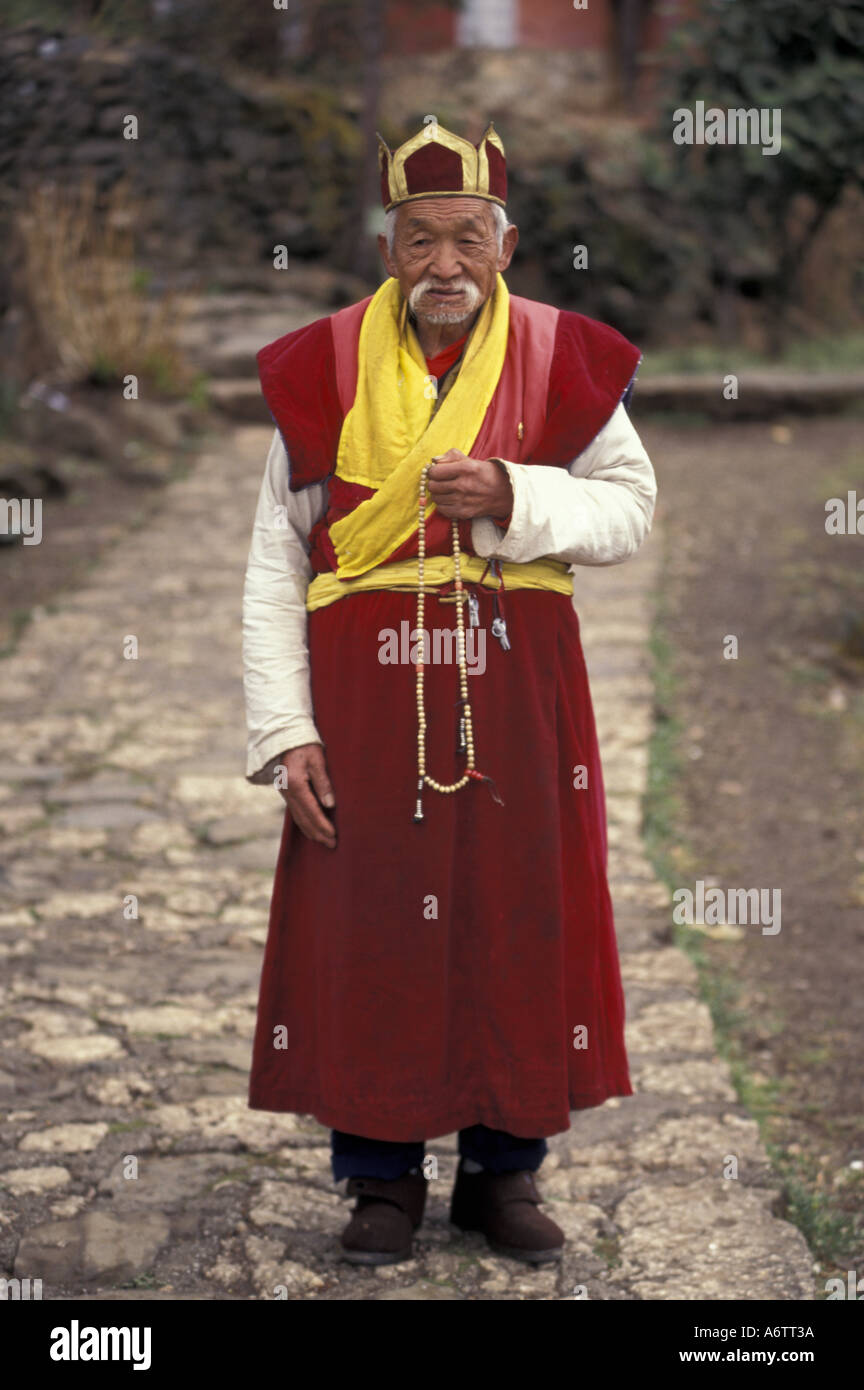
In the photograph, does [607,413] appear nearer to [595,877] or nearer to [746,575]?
[595,877]

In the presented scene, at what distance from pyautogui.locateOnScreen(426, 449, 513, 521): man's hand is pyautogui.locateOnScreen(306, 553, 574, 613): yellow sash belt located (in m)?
0.10

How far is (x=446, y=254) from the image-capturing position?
237 centimetres

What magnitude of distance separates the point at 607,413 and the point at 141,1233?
64.8 inches

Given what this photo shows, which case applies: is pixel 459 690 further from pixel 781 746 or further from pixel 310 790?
pixel 781 746

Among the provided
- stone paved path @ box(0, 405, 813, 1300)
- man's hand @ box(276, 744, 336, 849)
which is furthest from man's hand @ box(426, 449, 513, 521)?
stone paved path @ box(0, 405, 813, 1300)

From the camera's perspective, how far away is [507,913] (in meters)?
2.52

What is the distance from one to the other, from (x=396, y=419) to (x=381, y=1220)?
4.49 ft

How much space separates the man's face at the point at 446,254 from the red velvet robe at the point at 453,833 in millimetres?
134

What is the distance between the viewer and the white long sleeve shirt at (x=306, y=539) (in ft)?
7.92

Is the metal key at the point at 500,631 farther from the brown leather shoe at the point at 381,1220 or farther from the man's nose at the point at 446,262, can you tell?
the brown leather shoe at the point at 381,1220

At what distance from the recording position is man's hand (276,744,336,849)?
8.31 feet

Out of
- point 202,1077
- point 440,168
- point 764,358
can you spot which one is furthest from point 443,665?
point 764,358

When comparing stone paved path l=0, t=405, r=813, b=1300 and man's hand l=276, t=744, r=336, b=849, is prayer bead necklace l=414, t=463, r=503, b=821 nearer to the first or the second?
man's hand l=276, t=744, r=336, b=849

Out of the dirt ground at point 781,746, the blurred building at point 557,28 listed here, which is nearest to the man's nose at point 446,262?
the dirt ground at point 781,746
